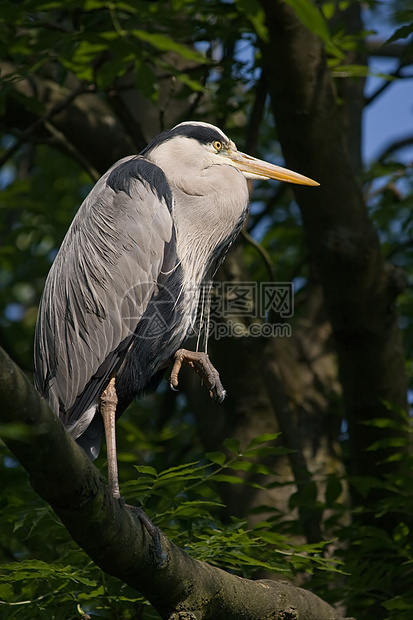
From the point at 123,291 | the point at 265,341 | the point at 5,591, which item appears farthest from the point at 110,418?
the point at 265,341

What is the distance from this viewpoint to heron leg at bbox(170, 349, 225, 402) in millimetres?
2824

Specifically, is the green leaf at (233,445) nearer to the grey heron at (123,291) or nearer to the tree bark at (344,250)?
the grey heron at (123,291)

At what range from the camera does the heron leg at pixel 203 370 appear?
9.27ft

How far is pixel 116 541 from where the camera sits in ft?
6.91

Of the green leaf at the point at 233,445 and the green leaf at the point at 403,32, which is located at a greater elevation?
the green leaf at the point at 403,32

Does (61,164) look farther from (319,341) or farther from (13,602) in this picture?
(13,602)

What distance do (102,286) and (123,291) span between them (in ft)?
0.33

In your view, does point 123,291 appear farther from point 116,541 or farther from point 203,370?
point 116,541

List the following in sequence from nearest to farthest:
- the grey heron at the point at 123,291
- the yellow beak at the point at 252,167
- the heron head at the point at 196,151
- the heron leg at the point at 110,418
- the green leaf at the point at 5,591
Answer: the green leaf at the point at 5,591, the heron leg at the point at 110,418, the grey heron at the point at 123,291, the heron head at the point at 196,151, the yellow beak at the point at 252,167

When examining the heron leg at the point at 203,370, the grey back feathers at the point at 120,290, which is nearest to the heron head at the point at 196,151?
the grey back feathers at the point at 120,290

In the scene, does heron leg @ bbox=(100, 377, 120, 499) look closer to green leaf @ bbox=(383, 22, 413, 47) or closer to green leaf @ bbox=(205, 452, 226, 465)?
green leaf @ bbox=(205, 452, 226, 465)

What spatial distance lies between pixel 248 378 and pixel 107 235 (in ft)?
4.91

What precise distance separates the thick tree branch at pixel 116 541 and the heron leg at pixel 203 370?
2.17 ft

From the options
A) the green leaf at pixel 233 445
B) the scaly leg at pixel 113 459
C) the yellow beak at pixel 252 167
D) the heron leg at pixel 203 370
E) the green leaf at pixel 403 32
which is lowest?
the green leaf at pixel 233 445
